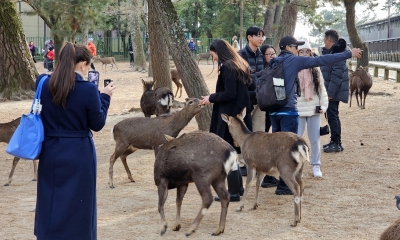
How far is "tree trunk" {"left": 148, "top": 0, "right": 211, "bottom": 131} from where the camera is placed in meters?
11.4

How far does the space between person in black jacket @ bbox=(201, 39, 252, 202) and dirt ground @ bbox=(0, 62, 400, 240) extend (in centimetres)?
35

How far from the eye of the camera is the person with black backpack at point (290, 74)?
710cm

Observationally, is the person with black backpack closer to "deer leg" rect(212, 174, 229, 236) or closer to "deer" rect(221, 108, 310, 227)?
"deer" rect(221, 108, 310, 227)

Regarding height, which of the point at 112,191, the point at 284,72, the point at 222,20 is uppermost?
the point at 222,20

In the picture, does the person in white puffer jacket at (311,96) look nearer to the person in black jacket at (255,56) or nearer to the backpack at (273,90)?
the person in black jacket at (255,56)

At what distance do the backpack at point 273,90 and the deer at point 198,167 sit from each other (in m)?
1.33

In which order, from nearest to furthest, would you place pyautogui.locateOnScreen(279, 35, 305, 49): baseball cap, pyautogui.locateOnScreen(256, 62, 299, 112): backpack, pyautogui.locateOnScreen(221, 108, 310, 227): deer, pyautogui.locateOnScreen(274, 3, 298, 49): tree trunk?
pyautogui.locateOnScreen(221, 108, 310, 227): deer
pyautogui.locateOnScreen(256, 62, 299, 112): backpack
pyautogui.locateOnScreen(279, 35, 305, 49): baseball cap
pyautogui.locateOnScreen(274, 3, 298, 49): tree trunk

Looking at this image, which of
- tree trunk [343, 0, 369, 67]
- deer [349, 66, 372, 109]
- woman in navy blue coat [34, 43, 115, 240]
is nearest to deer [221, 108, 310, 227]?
woman in navy blue coat [34, 43, 115, 240]

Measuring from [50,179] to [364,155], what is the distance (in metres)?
6.72

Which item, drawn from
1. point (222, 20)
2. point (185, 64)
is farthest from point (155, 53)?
point (222, 20)

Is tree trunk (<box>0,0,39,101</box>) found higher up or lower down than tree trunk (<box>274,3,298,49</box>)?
lower down

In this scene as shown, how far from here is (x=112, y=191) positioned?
824 cm

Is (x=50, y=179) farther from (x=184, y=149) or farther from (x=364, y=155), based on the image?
(x=364, y=155)

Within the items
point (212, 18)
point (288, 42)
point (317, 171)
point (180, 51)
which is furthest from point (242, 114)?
point (212, 18)
